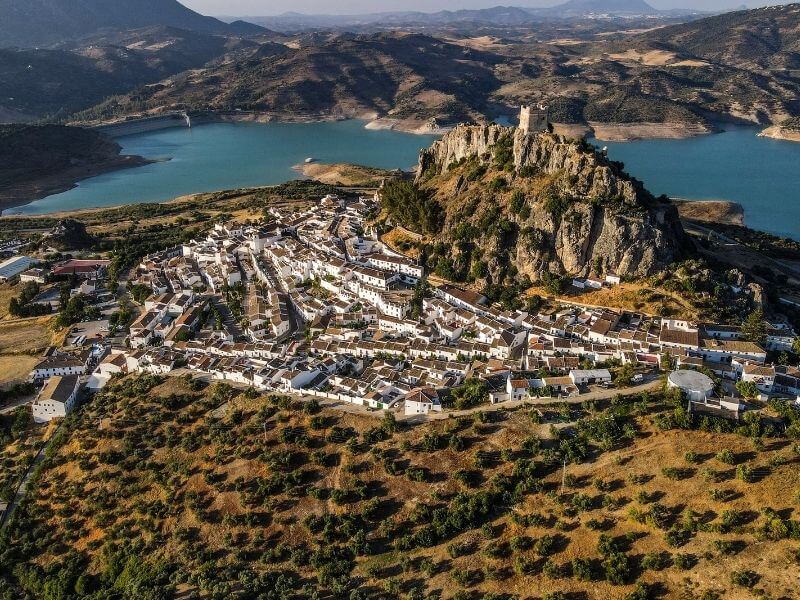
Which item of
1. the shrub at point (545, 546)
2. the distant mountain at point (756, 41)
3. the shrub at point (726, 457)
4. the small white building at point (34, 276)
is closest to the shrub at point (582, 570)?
the shrub at point (545, 546)

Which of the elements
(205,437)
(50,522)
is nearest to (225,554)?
(205,437)

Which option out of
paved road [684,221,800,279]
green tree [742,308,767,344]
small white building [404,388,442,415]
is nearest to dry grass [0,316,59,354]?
small white building [404,388,442,415]

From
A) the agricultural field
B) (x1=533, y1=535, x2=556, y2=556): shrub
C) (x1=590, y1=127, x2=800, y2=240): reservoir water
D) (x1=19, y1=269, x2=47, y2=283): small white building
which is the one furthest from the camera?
(x1=590, y1=127, x2=800, y2=240): reservoir water

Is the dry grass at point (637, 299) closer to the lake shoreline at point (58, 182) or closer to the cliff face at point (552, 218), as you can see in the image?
the cliff face at point (552, 218)

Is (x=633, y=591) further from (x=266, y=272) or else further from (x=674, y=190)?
(x=674, y=190)

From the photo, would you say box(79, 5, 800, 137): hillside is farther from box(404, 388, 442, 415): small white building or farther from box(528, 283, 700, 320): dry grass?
box(404, 388, 442, 415): small white building
